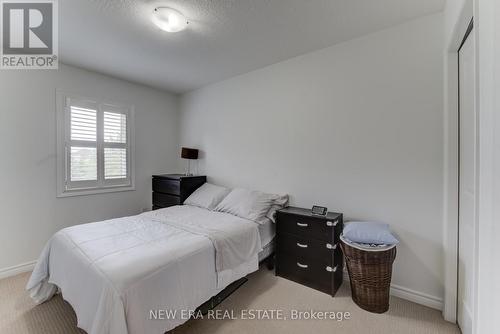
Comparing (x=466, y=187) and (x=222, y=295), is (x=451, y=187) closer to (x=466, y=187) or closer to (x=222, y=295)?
(x=466, y=187)

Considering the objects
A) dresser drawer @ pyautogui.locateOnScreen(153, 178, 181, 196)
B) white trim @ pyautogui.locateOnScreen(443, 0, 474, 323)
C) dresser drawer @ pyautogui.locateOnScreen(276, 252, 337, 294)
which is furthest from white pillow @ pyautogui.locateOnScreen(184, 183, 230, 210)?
white trim @ pyautogui.locateOnScreen(443, 0, 474, 323)

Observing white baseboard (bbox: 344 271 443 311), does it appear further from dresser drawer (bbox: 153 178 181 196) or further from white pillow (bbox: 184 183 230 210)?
dresser drawer (bbox: 153 178 181 196)

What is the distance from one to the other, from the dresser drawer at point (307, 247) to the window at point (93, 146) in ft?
8.52

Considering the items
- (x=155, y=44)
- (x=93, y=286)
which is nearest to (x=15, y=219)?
(x=93, y=286)

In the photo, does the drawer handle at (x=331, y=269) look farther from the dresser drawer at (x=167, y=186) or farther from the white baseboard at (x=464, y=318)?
the dresser drawer at (x=167, y=186)

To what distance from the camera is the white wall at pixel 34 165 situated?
241 centimetres

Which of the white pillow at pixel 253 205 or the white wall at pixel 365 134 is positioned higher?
the white wall at pixel 365 134

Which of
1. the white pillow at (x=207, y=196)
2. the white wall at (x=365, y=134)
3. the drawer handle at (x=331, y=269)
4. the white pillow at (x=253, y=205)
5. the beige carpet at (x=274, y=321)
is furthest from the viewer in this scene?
the white pillow at (x=207, y=196)

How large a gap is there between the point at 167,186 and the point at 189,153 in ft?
2.10

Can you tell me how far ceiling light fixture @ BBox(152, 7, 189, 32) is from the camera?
1792 mm

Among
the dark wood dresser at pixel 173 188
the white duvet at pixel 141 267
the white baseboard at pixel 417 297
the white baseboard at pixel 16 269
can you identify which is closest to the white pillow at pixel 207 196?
the dark wood dresser at pixel 173 188

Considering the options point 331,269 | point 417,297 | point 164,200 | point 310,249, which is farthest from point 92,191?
point 417,297

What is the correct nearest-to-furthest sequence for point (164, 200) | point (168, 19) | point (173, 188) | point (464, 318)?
point (464, 318) → point (168, 19) → point (173, 188) → point (164, 200)

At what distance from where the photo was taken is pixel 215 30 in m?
2.08
